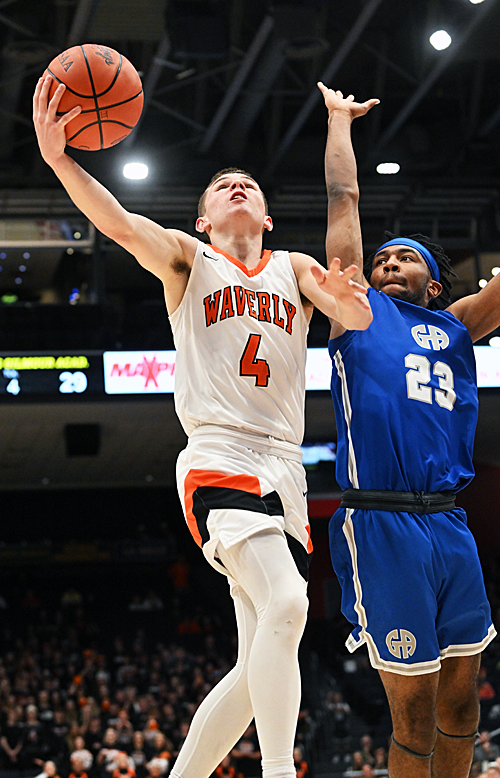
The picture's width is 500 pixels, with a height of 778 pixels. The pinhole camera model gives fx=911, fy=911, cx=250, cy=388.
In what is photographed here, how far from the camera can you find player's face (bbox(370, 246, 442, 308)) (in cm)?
418

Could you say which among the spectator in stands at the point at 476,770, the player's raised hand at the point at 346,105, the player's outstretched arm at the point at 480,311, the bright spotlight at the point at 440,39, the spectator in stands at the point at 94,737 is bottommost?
the spectator in stands at the point at 476,770

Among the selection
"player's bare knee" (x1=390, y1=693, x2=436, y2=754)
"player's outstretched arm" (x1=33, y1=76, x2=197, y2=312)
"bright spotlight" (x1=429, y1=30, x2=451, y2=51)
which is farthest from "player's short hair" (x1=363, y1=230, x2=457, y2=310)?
"bright spotlight" (x1=429, y1=30, x2=451, y2=51)

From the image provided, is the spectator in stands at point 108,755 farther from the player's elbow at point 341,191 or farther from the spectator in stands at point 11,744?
the player's elbow at point 341,191

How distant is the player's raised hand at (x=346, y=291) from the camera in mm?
3297

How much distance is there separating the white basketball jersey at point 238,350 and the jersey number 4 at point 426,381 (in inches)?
19.1

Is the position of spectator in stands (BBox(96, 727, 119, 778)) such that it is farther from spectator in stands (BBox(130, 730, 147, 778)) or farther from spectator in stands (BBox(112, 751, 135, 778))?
spectator in stands (BBox(130, 730, 147, 778))

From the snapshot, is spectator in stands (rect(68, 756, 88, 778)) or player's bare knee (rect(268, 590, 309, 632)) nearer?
player's bare knee (rect(268, 590, 309, 632))

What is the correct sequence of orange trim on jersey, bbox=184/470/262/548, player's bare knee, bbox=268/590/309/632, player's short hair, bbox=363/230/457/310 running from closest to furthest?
player's bare knee, bbox=268/590/309/632 → orange trim on jersey, bbox=184/470/262/548 → player's short hair, bbox=363/230/457/310

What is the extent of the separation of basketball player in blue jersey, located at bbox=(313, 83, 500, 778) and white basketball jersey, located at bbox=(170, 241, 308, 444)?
0.35m

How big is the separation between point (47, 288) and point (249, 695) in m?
18.6

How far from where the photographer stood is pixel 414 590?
3525mm

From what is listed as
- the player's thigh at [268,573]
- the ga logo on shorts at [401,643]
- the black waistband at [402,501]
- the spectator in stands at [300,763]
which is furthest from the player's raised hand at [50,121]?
the spectator in stands at [300,763]

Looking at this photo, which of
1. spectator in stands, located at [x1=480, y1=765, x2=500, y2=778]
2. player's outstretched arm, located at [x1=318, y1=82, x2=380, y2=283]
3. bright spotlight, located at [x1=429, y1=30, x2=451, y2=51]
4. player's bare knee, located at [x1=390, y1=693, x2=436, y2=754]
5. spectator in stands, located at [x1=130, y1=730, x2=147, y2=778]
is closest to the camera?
player's bare knee, located at [x1=390, y1=693, x2=436, y2=754]

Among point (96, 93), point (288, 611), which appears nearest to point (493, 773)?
point (288, 611)
